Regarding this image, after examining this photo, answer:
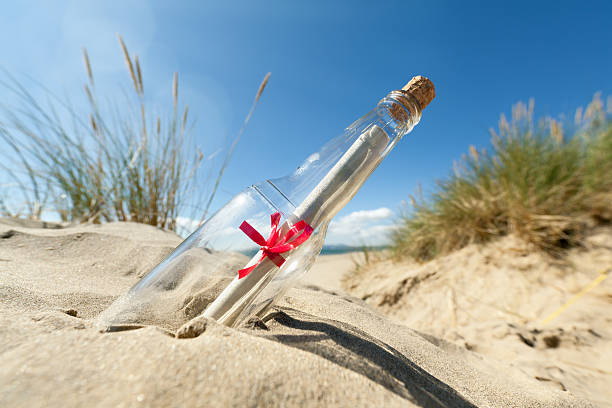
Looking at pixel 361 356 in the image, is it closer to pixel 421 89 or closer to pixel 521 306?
pixel 421 89

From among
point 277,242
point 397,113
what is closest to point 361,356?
point 277,242

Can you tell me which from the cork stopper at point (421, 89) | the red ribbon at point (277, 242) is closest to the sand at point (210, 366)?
the red ribbon at point (277, 242)

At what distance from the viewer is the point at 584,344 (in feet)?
5.62

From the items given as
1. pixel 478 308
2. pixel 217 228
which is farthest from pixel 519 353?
pixel 217 228

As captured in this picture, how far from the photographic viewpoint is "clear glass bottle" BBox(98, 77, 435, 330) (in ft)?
2.41

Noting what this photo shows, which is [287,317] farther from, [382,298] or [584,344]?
[382,298]

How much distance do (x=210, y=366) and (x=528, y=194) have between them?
363 cm

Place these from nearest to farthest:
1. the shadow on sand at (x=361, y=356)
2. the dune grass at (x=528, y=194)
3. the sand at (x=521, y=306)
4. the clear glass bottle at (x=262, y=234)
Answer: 1. the shadow on sand at (x=361, y=356)
2. the clear glass bottle at (x=262, y=234)
3. the sand at (x=521, y=306)
4. the dune grass at (x=528, y=194)

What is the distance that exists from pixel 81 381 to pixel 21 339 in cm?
A: 20

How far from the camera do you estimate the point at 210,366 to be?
1.61 feet

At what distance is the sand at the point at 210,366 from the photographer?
0.44 metres

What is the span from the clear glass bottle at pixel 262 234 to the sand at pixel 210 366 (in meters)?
0.10

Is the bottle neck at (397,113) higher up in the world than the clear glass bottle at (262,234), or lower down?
higher up

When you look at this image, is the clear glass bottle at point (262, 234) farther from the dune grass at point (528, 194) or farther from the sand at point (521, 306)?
the dune grass at point (528, 194)
